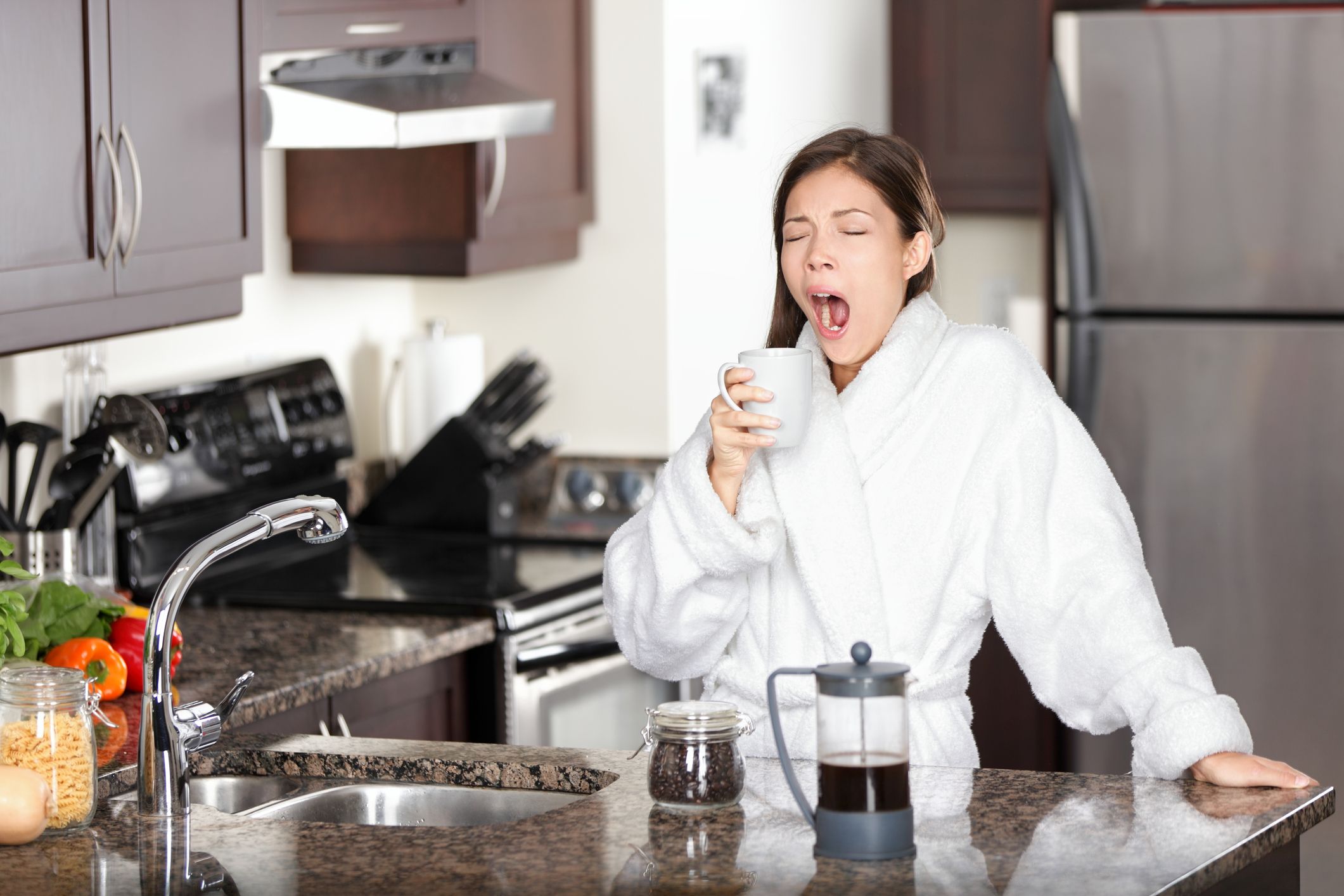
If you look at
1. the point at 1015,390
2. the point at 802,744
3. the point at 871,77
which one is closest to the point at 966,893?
the point at 802,744

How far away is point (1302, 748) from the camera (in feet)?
11.9

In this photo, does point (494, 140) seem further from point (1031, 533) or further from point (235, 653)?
point (1031, 533)

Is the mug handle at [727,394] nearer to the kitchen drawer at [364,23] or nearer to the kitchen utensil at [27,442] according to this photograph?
the kitchen utensil at [27,442]

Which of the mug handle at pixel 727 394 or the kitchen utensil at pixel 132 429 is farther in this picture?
the kitchen utensil at pixel 132 429

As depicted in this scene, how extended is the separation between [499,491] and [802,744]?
1.63m

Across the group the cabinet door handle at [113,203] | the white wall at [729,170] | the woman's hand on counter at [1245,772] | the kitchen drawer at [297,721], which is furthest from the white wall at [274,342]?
the woman's hand on counter at [1245,772]

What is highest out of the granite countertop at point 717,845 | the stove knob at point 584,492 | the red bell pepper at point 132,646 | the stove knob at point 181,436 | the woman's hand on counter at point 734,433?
the woman's hand on counter at point 734,433

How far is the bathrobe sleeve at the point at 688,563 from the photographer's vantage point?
2049 mm

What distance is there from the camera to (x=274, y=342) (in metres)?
3.63

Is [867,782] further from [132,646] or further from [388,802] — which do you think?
[132,646]

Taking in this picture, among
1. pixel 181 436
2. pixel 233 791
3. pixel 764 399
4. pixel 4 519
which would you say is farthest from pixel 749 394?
pixel 181 436

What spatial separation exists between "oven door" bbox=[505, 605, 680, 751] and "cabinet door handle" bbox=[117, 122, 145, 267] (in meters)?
0.90

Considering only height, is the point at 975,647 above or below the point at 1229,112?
below

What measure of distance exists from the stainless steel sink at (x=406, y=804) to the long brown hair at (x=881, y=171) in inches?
26.9
